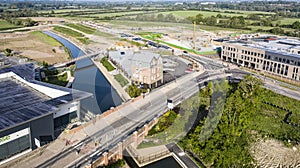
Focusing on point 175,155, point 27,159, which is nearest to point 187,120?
point 175,155

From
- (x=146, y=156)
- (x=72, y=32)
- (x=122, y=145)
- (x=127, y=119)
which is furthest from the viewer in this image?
(x=72, y=32)

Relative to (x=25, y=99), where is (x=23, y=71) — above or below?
above

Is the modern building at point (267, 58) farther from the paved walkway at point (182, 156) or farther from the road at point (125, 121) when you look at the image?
the paved walkway at point (182, 156)

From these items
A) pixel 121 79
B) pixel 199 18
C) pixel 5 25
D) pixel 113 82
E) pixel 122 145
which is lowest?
pixel 122 145

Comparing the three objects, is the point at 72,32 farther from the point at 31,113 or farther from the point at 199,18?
the point at 31,113

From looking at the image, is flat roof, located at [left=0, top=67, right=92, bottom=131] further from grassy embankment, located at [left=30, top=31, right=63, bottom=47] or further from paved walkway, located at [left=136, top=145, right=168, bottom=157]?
grassy embankment, located at [left=30, top=31, right=63, bottom=47]

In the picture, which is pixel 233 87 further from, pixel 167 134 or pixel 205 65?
pixel 167 134

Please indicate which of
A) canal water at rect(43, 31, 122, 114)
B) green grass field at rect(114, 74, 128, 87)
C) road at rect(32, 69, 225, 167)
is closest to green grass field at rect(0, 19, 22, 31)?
canal water at rect(43, 31, 122, 114)

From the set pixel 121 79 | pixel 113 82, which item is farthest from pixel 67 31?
pixel 121 79
